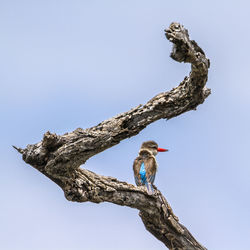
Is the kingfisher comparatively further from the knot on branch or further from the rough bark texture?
the knot on branch

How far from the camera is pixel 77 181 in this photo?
641 cm

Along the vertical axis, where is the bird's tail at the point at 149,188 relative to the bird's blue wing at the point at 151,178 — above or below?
below

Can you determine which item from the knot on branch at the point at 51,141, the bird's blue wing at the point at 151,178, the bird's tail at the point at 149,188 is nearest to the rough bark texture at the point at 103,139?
the knot on branch at the point at 51,141

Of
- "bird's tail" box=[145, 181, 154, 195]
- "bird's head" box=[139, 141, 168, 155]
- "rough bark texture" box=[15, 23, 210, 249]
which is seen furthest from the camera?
"bird's head" box=[139, 141, 168, 155]

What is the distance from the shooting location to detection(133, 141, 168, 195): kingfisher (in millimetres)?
8883

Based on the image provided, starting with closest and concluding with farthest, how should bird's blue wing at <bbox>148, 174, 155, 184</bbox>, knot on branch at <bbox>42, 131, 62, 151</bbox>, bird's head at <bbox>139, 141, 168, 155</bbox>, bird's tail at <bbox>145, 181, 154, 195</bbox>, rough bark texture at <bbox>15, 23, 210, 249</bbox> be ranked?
knot on branch at <bbox>42, 131, 62, 151</bbox>
rough bark texture at <bbox>15, 23, 210, 249</bbox>
bird's tail at <bbox>145, 181, 154, 195</bbox>
bird's blue wing at <bbox>148, 174, 155, 184</bbox>
bird's head at <bbox>139, 141, 168, 155</bbox>

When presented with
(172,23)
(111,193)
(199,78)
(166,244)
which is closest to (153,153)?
(166,244)

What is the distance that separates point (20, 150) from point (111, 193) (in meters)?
1.21

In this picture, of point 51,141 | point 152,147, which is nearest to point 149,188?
point 51,141

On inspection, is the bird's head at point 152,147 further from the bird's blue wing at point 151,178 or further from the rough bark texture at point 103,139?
the rough bark texture at point 103,139

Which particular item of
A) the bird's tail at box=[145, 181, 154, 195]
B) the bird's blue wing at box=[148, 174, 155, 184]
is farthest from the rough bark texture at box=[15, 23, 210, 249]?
the bird's blue wing at box=[148, 174, 155, 184]

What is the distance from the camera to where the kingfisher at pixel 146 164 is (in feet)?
29.1

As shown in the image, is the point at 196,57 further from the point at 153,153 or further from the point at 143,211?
the point at 153,153

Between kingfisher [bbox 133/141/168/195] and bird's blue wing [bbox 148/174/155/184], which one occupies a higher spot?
kingfisher [bbox 133/141/168/195]
